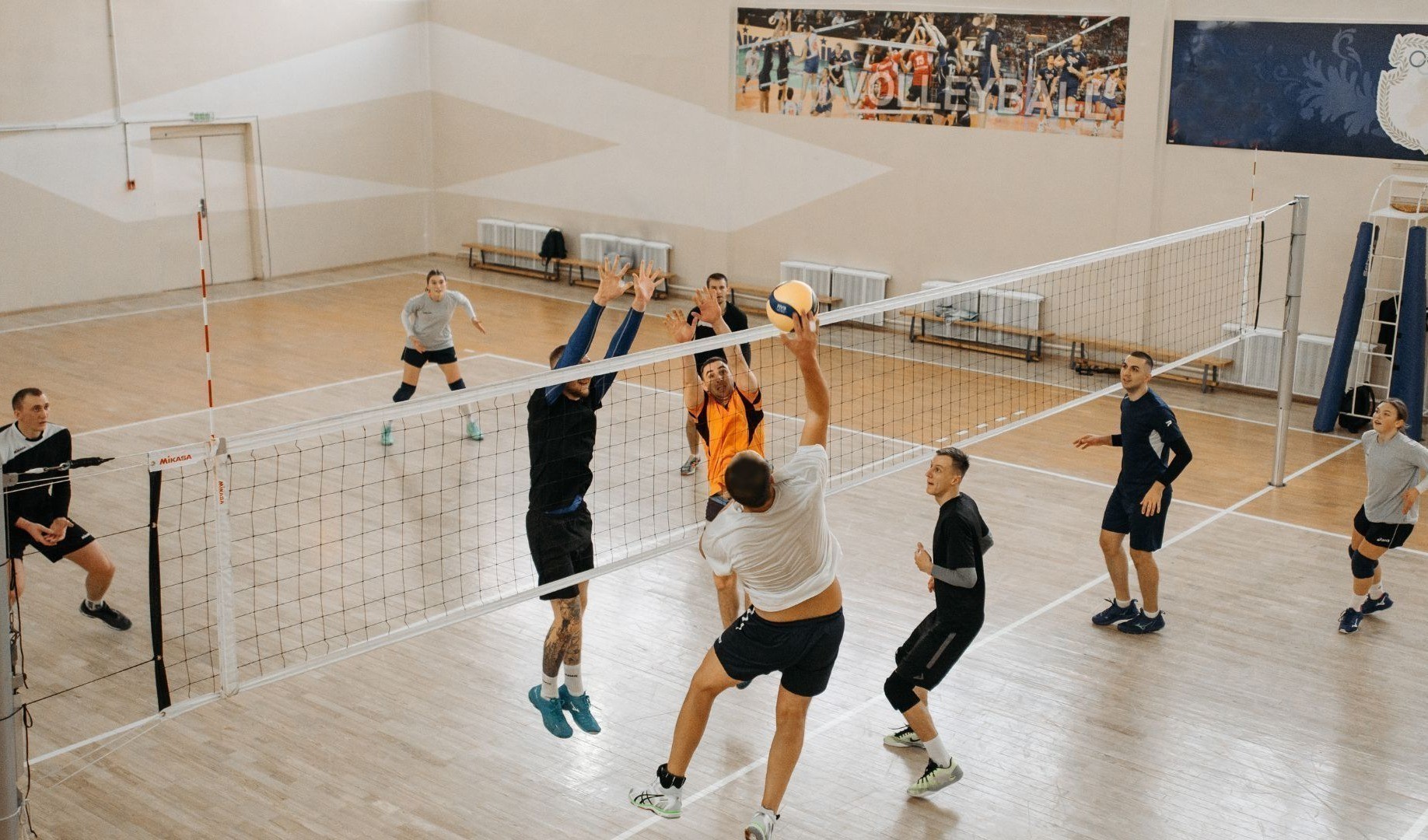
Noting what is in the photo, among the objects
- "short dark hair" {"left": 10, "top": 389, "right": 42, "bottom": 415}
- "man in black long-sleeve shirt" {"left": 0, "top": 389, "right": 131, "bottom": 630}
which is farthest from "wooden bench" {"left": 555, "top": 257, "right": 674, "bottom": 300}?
"short dark hair" {"left": 10, "top": 389, "right": 42, "bottom": 415}

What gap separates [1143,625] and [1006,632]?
0.89 metres

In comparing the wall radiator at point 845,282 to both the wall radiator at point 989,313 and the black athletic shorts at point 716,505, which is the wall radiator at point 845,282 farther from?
the black athletic shorts at point 716,505

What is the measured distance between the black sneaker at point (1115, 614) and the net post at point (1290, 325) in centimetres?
345

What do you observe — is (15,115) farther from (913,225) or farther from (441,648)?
(441,648)

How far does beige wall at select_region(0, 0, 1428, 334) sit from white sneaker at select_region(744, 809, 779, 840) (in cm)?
1070

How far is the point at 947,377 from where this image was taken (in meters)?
15.0

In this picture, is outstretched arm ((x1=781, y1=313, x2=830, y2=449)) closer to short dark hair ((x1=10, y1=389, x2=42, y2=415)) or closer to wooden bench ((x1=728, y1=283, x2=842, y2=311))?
short dark hair ((x1=10, y1=389, x2=42, y2=415))

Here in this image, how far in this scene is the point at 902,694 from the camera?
264 inches

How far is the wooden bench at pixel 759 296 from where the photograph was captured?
1762cm

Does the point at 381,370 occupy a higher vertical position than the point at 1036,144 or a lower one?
lower

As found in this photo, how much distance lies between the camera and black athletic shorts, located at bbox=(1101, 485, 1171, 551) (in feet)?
27.2

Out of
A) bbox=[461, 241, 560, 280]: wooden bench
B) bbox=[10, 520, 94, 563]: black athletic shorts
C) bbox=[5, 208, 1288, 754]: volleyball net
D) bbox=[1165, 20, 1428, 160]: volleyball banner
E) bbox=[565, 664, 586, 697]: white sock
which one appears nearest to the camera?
bbox=[565, 664, 586, 697]: white sock

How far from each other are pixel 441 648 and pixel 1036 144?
10389 mm

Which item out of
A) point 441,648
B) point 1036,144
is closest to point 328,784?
point 441,648
